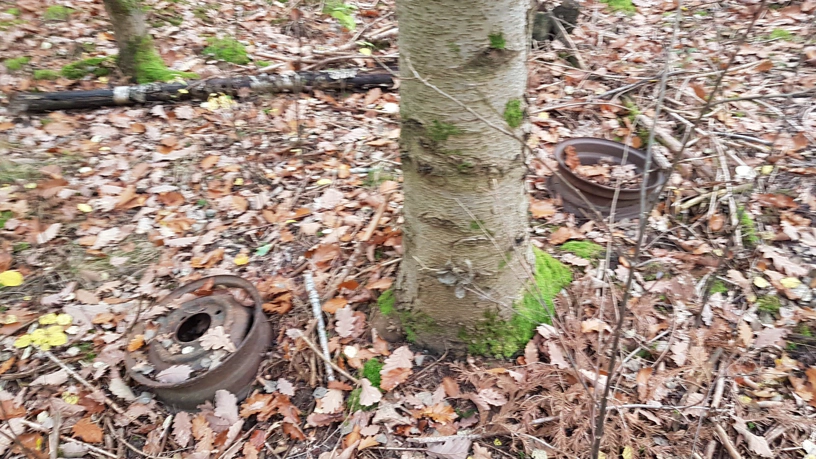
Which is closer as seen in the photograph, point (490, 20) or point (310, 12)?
point (490, 20)

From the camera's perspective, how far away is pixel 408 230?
228 cm

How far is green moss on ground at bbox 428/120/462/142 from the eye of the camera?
5.94 ft

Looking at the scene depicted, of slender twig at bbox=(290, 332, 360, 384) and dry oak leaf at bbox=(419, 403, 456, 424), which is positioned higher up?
slender twig at bbox=(290, 332, 360, 384)

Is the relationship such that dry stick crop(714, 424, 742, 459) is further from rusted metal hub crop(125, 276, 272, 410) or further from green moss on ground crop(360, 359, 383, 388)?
rusted metal hub crop(125, 276, 272, 410)

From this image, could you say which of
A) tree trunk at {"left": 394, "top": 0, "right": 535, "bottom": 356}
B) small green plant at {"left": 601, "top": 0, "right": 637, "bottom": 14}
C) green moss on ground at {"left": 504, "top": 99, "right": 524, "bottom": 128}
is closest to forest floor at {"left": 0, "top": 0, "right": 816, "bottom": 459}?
tree trunk at {"left": 394, "top": 0, "right": 535, "bottom": 356}

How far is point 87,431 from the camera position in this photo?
7.68ft

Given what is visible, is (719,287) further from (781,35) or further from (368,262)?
(781,35)

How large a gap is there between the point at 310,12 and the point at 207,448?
5909mm

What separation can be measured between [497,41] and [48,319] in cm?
316

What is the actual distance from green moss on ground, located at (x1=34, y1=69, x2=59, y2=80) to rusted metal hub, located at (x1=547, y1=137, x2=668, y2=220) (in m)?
5.36

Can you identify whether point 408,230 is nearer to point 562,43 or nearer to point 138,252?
point 138,252

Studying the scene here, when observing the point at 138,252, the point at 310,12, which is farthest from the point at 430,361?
the point at 310,12

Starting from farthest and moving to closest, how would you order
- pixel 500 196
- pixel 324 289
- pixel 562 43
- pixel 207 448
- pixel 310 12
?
pixel 310 12
pixel 562 43
pixel 324 289
pixel 207 448
pixel 500 196

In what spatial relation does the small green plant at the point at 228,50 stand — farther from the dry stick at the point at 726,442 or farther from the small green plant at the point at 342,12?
the dry stick at the point at 726,442
